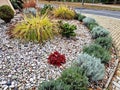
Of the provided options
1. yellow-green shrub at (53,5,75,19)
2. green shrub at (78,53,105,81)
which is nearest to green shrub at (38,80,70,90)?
green shrub at (78,53,105,81)

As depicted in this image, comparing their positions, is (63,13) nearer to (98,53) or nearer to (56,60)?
(98,53)

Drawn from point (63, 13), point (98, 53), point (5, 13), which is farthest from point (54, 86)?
point (63, 13)

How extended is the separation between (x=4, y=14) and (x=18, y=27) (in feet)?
5.94

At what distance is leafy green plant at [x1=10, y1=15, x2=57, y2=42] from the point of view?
779 cm

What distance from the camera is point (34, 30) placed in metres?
7.77

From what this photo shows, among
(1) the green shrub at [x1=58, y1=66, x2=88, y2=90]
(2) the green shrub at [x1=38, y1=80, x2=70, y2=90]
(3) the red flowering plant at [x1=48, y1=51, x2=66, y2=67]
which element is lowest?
(3) the red flowering plant at [x1=48, y1=51, x2=66, y2=67]

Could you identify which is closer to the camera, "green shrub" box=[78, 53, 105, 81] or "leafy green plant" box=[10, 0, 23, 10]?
"green shrub" box=[78, 53, 105, 81]

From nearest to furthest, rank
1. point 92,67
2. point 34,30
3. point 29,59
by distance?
point 92,67 < point 29,59 < point 34,30

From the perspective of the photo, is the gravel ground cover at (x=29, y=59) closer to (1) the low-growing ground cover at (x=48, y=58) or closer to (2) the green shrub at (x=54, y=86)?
(1) the low-growing ground cover at (x=48, y=58)

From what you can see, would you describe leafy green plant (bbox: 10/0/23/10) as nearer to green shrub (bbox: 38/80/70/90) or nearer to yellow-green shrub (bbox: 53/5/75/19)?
yellow-green shrub (bbox: 53/5/75/19)

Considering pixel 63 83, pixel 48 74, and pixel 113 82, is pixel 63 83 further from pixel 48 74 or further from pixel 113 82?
pixel 113 82

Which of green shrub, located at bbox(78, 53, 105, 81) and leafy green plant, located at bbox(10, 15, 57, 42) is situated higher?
leafy green plant, located at bbox(10, 15, 57, 42)

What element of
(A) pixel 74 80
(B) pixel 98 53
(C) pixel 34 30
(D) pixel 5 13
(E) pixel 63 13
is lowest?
(E) pixel 63 13

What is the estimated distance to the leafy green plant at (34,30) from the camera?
7.79m
